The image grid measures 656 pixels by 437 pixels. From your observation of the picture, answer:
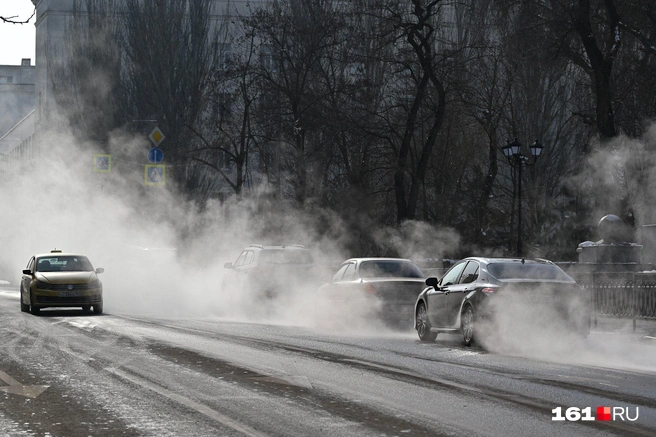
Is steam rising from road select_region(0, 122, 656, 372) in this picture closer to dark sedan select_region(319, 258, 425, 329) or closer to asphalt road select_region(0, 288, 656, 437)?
dark sedan select_region(319, 258, 425, 329)

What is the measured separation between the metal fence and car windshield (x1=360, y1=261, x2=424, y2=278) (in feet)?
12.5

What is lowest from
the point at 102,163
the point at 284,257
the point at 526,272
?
the point at 526,272

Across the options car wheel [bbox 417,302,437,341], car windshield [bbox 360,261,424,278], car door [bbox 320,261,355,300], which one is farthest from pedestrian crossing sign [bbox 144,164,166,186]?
car wheel [bbox 417,302,437,341]

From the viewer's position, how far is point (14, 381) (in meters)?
12.4

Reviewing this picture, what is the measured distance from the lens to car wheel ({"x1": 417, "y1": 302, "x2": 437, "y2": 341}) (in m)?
19.6

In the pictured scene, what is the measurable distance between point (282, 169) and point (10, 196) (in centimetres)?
2294

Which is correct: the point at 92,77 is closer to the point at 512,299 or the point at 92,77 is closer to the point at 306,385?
the point at 512,299

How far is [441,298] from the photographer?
1902 cm

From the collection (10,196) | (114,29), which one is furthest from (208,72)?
(10,196)

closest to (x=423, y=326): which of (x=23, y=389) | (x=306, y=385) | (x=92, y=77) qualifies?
(x=306, y=385)

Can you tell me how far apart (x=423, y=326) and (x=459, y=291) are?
162 cm

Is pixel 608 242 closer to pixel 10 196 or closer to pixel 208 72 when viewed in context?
pixel 208 72
